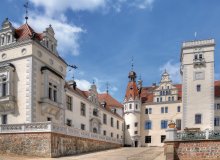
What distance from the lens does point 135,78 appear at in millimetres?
65688

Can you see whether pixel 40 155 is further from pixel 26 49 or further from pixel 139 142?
pixel 139 142

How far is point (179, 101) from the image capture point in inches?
2272

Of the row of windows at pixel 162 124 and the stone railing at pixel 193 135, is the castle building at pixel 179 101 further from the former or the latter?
the stone railing at pixel 193 135

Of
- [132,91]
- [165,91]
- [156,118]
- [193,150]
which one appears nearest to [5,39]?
[193,150]

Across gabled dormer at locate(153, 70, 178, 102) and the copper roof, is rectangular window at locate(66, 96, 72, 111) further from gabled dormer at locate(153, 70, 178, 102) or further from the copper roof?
gabled dormer at locate(153, 70, 178, 102)

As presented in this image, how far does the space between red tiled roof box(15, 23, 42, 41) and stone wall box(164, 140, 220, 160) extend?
16.2 meters

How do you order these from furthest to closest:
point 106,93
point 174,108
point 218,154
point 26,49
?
1. point 106,93
2. point 174,108
3. point 26,49
4. point 218,154

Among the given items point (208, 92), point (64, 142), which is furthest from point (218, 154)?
point (208, 92)

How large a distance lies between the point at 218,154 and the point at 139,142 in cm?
3745

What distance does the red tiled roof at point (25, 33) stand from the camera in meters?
29.8

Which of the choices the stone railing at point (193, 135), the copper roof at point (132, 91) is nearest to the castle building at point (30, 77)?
the stone railing at point (193, 135)

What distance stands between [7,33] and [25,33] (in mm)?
1702

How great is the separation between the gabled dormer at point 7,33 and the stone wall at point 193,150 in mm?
17506

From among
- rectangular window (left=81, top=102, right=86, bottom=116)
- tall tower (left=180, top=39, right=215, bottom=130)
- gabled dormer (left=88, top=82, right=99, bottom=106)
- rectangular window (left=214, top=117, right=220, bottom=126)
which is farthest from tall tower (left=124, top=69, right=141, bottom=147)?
rectangular window (left=81, top=102, right=86, bottom=116)
